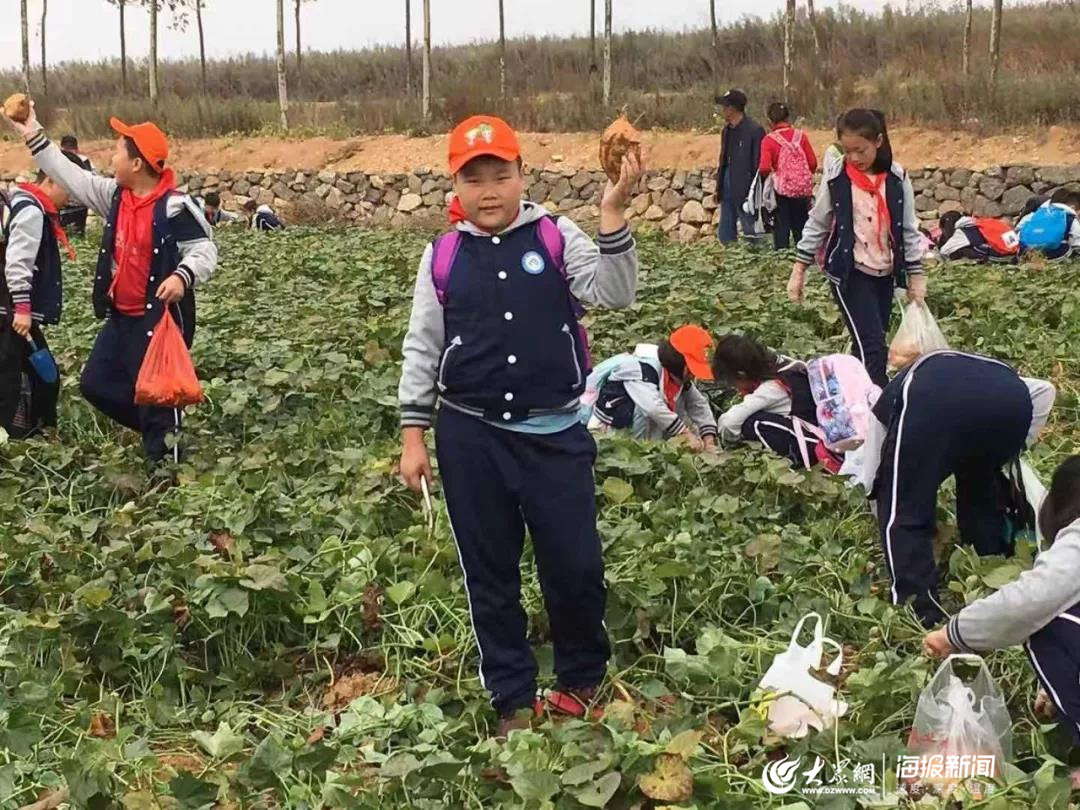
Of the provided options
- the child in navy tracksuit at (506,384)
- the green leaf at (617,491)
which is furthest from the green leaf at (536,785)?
the green leaf at (617,491)

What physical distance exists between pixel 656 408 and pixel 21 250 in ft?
8.69

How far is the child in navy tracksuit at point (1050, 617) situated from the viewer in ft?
8.27

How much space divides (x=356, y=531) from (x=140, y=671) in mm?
943

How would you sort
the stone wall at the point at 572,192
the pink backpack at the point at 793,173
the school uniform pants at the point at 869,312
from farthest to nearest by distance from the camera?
the stone wall at the point at 572,192
the pink backpack at the point at 793,173
the school uniform pants at the point at 869,312

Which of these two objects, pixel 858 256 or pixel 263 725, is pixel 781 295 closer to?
pixel 858 256

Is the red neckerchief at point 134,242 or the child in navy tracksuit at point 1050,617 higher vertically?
the red neckerchief at point 134,242

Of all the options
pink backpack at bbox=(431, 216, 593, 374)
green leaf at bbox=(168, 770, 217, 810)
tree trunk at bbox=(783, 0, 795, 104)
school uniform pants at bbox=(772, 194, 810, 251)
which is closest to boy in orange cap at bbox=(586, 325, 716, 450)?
pink backpack at bbox=(431, 216, 593, 374)

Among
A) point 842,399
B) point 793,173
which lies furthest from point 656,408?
point 793,173

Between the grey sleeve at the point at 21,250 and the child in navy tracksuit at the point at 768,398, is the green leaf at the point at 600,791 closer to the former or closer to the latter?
the child in navy tracksuit at the point at 768,398

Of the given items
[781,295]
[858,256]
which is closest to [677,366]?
[858,256]

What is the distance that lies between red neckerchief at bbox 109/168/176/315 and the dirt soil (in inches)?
493

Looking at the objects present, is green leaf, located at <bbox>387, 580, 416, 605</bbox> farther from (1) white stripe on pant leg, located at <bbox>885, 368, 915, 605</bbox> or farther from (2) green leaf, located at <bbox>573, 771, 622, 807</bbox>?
(1) white stripe on pant leg, located at <bbox>885, 368, 915, 605</bbox>

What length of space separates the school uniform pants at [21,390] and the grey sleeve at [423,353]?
9.82ft

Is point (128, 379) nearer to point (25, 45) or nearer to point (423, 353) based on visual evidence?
point (423, 353)
